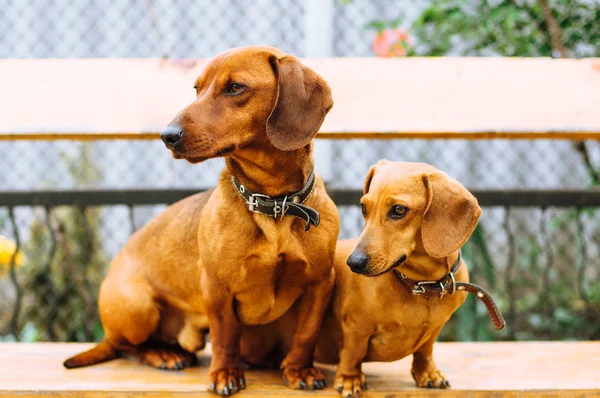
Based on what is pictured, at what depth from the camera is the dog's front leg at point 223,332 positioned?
1.81 metres

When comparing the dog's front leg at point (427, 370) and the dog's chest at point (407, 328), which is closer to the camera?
the dog's chest at point (407, 328)

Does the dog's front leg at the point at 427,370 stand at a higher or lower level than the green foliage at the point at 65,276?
higher

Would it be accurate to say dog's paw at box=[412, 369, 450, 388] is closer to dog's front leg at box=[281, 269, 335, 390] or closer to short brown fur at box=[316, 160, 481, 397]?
short brown fur at box=[316, 160, 481, 397]

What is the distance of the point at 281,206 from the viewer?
1759mm

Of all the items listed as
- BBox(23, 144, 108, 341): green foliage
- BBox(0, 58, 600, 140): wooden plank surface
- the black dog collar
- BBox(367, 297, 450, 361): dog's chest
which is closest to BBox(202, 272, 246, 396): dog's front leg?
the black dog collar

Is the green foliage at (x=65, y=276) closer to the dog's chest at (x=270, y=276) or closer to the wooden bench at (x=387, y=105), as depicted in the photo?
the wooden bench at (x=387, y=105)

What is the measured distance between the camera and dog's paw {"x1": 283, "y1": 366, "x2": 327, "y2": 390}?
1.81m

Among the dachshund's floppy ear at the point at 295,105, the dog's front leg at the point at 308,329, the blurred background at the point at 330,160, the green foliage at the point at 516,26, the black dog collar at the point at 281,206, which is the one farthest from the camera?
the blurred background at the point at 330,160

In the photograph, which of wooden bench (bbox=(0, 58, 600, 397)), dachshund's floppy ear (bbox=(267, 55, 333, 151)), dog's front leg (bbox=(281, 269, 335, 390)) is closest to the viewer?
dachshund's floppy ear (bbox=(267, 55, 333, 151))

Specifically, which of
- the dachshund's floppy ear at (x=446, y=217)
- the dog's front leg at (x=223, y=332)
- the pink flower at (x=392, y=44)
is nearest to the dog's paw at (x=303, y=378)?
the dog's front leg at (x=223, y=332)

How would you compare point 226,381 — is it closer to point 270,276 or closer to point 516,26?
point 270,276

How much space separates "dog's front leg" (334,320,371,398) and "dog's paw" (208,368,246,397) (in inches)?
9.7

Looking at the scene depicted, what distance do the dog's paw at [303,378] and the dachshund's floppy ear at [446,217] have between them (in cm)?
47

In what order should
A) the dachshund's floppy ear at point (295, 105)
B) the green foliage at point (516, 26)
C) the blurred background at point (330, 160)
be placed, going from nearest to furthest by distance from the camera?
1. the dachshund's floppy ear at point (295, 105)
2. the green foliage at point (516, 26)
3. the blurred background at point (330, 160)
